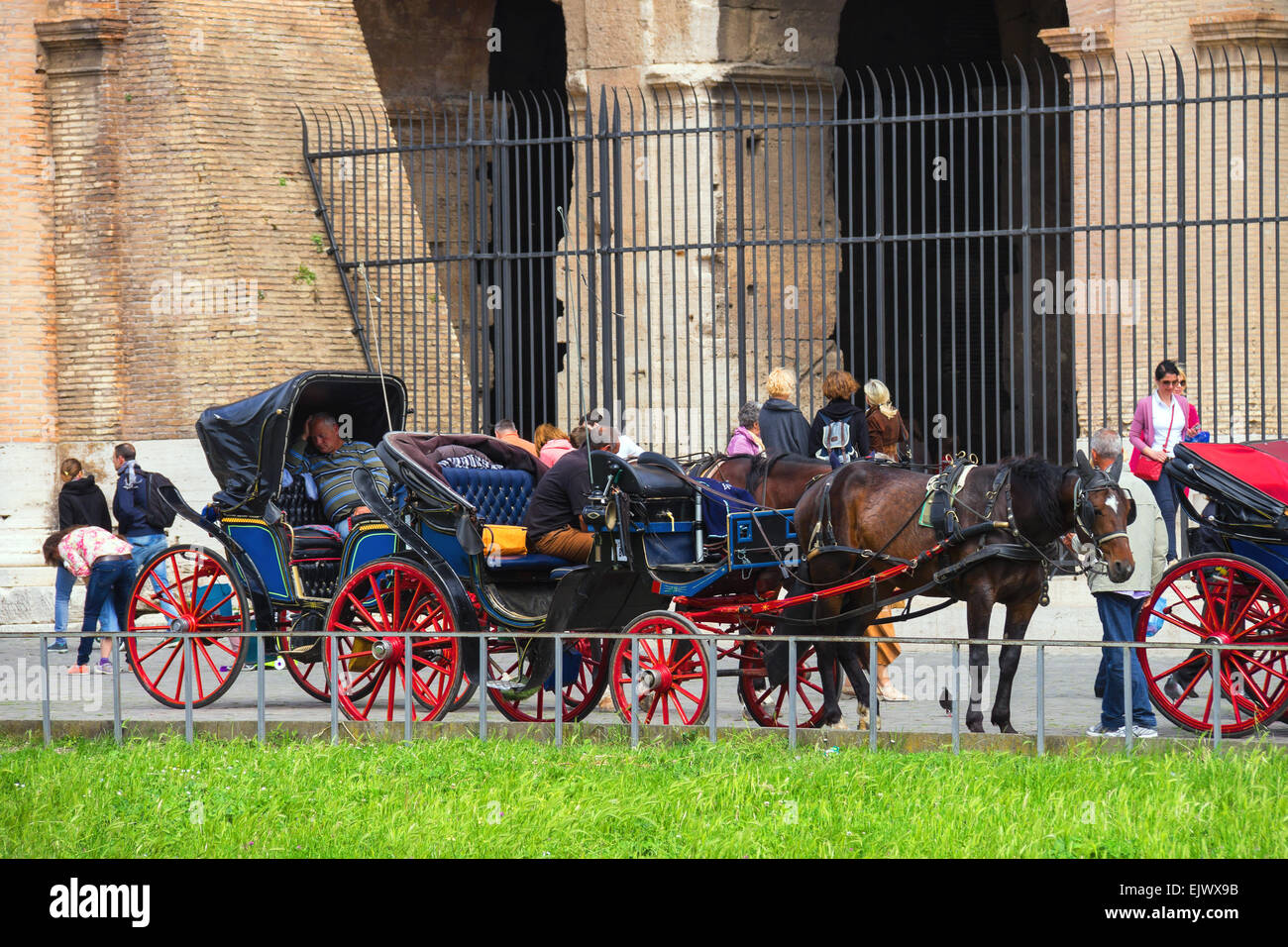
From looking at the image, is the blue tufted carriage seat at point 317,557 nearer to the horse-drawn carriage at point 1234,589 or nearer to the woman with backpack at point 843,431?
the woman with backpack at point 843,431

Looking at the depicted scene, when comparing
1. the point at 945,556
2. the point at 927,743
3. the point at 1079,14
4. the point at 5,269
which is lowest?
the point at 927,743

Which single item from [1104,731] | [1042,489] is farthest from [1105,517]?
[1104,731]

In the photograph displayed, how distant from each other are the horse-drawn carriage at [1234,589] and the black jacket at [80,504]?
7897 mm

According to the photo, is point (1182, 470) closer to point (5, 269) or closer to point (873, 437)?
point (873, 437)

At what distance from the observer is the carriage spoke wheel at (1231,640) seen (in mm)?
7621

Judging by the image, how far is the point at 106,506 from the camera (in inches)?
533

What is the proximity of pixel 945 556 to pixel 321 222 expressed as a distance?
801 centimetres

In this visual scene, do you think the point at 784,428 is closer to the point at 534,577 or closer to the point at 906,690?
the point at 906,690

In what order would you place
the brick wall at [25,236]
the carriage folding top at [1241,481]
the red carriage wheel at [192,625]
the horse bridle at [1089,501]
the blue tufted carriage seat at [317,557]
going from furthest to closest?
the brick wall at [25,236]
the blue tufted carriage seat at [317,557]
the red carriage wheel at [192,625]
the carriage folding top at [1241,481]
the horse bridle at [1089,501]

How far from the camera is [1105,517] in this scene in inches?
304

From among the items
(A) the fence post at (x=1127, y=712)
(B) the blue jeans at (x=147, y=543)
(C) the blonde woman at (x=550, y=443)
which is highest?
(C) the blonde woman at (x=550, y=443)

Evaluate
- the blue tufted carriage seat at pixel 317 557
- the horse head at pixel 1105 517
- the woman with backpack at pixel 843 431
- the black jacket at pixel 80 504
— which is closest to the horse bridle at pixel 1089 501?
the horse head at pixel 1105 517

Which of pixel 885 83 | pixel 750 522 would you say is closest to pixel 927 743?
pixel 750 522

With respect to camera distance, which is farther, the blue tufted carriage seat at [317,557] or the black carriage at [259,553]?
the blue tufted carriage seat at [317,557]
